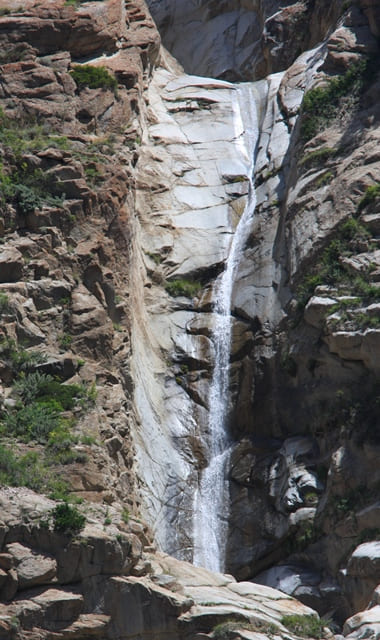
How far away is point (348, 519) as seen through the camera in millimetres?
29000

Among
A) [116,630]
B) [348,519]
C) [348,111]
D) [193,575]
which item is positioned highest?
[348,111]

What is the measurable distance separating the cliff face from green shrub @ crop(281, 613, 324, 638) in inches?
30.2

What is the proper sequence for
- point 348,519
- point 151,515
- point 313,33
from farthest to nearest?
point 313,33, point 151,515, point 348,519

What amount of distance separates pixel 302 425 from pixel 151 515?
20.7 feet

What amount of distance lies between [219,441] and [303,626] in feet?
38.6

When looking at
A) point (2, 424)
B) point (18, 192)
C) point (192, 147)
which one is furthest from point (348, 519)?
point (192, 147)

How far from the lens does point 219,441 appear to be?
3462cm

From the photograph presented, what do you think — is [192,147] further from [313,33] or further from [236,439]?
[236,439]

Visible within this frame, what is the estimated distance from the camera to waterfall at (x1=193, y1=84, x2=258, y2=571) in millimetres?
32000

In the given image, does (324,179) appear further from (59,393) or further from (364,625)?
(364,625)

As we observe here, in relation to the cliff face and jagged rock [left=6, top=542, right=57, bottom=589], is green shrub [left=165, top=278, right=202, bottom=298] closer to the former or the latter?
the cliff face

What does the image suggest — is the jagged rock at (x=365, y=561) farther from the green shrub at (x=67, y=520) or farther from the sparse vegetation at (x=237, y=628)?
the green shrub at (x=67, y=520)

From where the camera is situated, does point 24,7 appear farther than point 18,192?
Yes

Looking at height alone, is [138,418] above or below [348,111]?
below
